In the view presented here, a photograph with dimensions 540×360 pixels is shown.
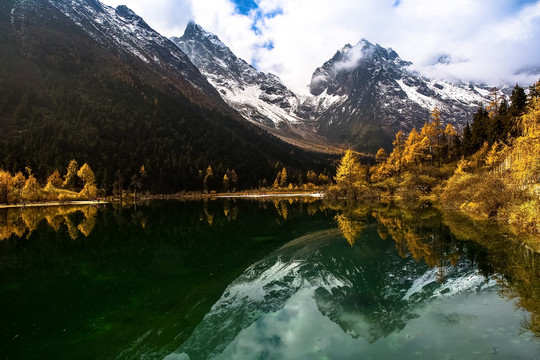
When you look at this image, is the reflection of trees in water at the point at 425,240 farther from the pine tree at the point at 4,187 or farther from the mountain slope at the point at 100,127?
the mountain slope at the point at 100,127

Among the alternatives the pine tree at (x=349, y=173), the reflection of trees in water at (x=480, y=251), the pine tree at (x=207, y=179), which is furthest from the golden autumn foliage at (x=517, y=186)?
the pine tree at (x=207, y=179)

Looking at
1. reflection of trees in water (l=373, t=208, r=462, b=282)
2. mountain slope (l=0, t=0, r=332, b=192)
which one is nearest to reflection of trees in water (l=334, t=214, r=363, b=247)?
reflection of trees in water (l=373, t=208, r=462, b=282)

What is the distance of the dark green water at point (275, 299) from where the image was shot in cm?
955

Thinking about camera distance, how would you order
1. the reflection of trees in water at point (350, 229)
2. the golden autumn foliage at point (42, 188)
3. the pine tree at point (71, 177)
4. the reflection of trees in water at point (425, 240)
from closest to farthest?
the reflection of trees in water at point (425, 240) < the reflection of trees in water at point (350, 229) < the golden autumn foliage at point (42, 188) < the pine tree at point (71, 177)

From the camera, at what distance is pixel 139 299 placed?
13.6 metres

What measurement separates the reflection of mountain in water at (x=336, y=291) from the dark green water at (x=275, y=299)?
7 cm

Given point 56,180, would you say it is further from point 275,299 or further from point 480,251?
point 480,251

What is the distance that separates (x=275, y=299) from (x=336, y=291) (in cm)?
293

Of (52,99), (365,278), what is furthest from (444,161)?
(52,99)

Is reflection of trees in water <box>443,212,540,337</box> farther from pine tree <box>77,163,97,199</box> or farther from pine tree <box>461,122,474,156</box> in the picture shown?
A: pine tree <box>77,163,97,199</box>

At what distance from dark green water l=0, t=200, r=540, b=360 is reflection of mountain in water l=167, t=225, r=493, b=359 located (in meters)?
0.07

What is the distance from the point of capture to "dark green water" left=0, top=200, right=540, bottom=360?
376 inches

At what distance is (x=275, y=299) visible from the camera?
1431cm

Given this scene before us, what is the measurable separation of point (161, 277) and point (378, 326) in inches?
450
